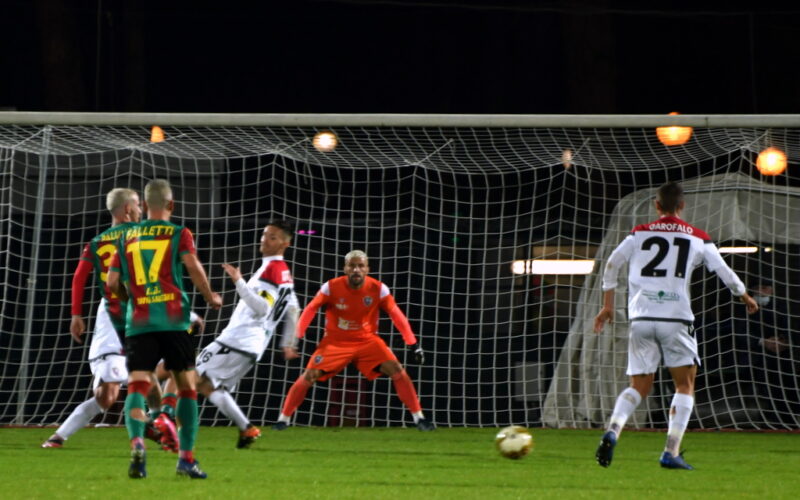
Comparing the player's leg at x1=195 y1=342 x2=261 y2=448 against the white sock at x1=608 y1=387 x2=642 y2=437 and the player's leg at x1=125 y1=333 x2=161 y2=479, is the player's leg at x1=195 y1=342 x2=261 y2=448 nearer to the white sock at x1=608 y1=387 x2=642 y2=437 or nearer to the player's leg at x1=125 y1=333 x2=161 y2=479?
the player's leg at x1=125 y1=333 x2=161 y2=479

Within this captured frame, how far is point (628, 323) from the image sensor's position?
12.3 meters

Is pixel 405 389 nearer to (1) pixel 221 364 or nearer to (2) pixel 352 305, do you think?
(2) pixel 352 305

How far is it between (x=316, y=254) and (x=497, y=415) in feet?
8.13

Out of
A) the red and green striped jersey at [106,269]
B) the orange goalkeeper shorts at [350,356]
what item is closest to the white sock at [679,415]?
the red and green striped jersey at [106,269]

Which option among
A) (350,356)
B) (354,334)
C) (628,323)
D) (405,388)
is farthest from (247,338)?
(628,323)

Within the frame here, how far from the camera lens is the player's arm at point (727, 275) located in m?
7.63

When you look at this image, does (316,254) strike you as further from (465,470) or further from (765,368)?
(465,470)

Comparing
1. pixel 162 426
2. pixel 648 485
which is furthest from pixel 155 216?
pixel 648 485

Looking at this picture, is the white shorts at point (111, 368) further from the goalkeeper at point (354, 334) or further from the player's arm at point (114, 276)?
the goalkeeper at point (354, 334)

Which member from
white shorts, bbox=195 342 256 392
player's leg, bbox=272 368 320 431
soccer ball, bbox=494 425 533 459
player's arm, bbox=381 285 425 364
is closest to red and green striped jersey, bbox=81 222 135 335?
white shorts, bbox=195 342 256 392

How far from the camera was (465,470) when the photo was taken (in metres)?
7.77

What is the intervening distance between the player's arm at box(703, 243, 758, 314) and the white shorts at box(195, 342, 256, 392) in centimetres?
326

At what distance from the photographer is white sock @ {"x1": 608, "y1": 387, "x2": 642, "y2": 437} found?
7527 mm
